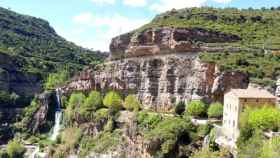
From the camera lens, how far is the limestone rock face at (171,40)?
73.3 m

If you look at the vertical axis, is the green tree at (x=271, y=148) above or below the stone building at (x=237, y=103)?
below

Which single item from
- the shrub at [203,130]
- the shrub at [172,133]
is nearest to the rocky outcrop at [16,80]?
the shrub at [172,133]

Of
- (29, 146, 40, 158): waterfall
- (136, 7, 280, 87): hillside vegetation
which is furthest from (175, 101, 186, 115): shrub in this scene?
(29, 146, 40, 158): waterfall

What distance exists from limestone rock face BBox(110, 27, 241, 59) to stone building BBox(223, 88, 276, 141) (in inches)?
861

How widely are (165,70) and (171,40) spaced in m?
4.90

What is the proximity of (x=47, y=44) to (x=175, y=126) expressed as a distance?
10303 centimetres

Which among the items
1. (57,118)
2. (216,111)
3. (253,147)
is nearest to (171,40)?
(216,111)

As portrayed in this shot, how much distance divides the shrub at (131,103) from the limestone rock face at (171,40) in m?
8.10

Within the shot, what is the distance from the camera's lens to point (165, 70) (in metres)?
73.3

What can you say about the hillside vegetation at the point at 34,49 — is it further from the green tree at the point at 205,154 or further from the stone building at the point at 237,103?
the green tree at the point at 205,154

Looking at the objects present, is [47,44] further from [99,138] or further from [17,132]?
[99,138]

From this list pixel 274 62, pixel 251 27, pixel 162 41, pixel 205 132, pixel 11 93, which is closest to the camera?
pixel 205 132

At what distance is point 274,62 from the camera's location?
65.9 m

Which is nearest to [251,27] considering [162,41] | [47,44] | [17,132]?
[162,41]
